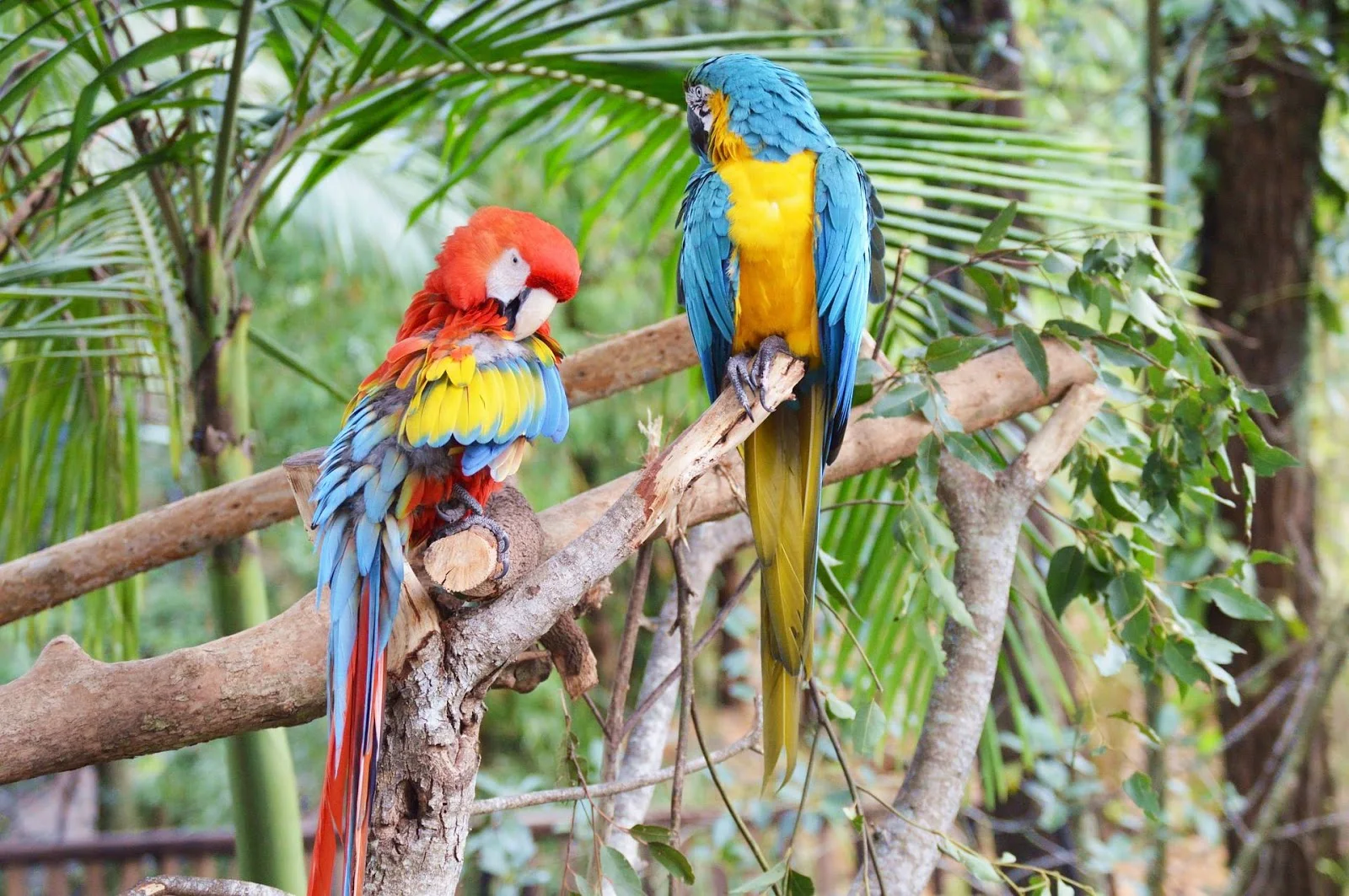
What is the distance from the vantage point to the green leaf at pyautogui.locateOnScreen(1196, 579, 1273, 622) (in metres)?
0.99

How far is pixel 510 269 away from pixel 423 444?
23cm

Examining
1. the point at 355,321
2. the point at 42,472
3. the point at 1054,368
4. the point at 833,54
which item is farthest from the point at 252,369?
the point at 1054,368

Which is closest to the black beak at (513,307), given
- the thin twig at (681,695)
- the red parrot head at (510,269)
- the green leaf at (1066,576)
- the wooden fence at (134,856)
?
the red parrot head at (510,269)

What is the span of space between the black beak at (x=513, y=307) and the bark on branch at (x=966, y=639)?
51 cm

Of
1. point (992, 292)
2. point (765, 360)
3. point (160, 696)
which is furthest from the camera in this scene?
point (992, 292)

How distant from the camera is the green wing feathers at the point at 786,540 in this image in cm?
91

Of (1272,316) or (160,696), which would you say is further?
(1272,316)

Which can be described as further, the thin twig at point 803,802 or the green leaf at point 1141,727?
the green leaf at point 1141,727

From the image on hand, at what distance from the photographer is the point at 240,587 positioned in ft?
4.07

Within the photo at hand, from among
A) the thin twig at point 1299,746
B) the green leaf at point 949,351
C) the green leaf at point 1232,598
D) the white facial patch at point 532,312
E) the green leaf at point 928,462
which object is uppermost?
the white facial patch at point 532,312

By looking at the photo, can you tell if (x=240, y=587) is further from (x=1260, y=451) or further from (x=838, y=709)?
(x=1260, y=451)

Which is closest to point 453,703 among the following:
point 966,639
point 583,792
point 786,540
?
point 583,792

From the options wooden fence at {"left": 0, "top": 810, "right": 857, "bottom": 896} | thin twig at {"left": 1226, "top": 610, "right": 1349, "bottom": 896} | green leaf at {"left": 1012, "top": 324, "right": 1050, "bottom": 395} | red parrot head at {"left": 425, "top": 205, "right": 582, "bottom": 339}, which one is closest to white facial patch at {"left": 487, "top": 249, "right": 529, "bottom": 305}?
red parrot head at {"left": 425, "top": 205, "right": 582, "bottom": 339}

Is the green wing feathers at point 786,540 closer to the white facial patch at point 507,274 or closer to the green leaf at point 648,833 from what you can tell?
the green leaf at point 648,833
